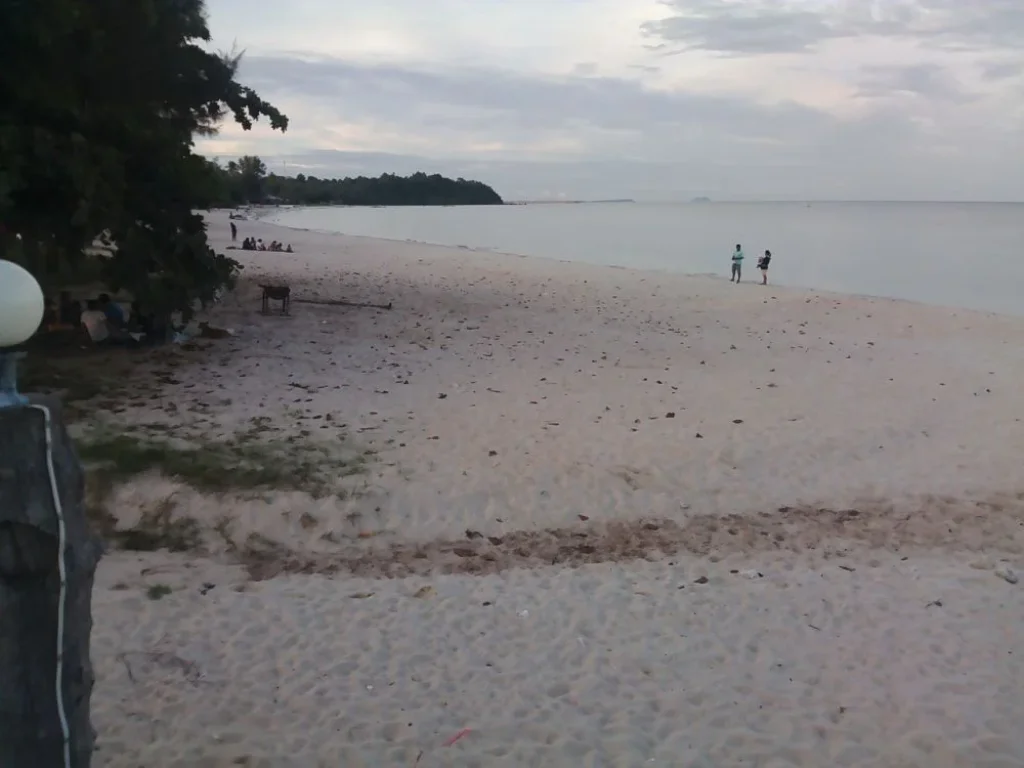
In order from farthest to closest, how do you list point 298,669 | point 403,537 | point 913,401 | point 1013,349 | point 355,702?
1. point 1013,349
2. point 913,401
3. point 403,537
4. point 298,669
5. point 355,702

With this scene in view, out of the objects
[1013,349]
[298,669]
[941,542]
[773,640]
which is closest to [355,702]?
[298,669]

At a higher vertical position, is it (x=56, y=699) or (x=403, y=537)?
(x=56, y=699)

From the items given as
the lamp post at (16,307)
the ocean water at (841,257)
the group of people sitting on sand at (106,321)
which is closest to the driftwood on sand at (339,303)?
the group of people sitting on sand at (106,321)

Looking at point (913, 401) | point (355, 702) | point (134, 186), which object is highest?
point (134, 186)

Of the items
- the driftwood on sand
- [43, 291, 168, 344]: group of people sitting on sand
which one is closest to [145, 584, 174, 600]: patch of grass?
[43, 291, 168, 344]: group of people sitting on sand

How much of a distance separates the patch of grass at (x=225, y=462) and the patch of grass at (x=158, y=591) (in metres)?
1.55

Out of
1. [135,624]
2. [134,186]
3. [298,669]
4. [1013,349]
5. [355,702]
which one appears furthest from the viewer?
[1013,349]

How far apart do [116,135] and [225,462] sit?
179 inches

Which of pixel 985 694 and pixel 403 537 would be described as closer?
pixel 985 694

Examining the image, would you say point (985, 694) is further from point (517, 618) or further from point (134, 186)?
point (134, 186)

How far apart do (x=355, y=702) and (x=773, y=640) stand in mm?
2432

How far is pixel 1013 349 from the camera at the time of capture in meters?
16.6

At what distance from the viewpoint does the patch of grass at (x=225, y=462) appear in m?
7.36

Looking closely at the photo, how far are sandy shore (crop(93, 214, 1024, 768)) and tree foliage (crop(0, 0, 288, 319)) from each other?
64.9 inches
